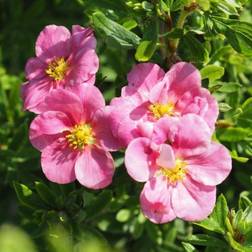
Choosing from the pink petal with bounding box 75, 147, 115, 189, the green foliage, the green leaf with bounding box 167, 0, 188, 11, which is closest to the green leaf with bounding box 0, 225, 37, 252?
the green foliage

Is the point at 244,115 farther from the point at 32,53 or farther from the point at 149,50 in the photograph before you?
the point at 32,53

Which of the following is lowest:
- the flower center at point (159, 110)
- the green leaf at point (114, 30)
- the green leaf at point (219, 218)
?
the green leaf at point (219, 218)

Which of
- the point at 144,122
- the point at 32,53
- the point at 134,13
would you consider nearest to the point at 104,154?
the point at 144,122

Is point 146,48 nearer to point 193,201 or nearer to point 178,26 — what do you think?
point 178,26

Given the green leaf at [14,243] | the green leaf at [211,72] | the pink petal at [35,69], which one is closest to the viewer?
the green leaf at [14,243]

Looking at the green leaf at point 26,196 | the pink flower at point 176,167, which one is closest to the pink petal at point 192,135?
the pink flower at point 176,167

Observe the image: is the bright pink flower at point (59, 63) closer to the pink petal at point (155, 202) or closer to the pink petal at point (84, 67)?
the pink petal at point (84, 67)

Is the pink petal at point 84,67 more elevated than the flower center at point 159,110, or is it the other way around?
the pink petal at point 84,67
